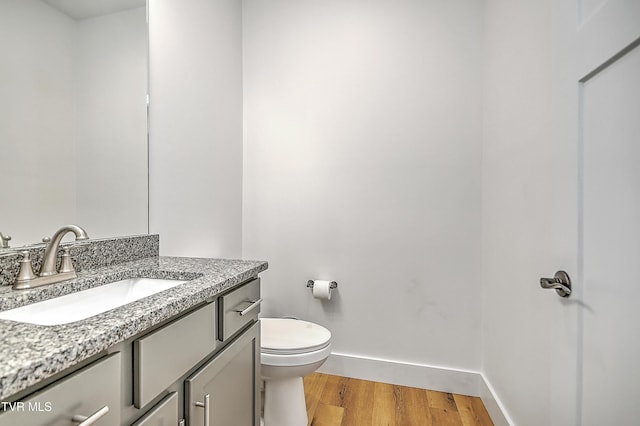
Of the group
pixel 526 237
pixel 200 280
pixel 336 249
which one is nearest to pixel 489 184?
pixel 526 237

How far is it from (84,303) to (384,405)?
61.8 inches

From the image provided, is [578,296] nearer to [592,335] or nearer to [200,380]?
[592,335]

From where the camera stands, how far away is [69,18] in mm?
1082

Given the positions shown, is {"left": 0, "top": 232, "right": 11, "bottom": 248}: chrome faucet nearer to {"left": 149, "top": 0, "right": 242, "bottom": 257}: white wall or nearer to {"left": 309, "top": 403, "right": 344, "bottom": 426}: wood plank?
{"left": 149, "top": 0, "right": 242, "bottom": 257}: white wall

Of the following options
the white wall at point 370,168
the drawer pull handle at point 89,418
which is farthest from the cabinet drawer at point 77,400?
the white wall at point 370,168

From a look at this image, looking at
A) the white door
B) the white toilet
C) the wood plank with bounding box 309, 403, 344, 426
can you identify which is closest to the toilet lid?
the white toilet

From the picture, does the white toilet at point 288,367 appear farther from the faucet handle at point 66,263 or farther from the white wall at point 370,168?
the faucet handle at point 66,263

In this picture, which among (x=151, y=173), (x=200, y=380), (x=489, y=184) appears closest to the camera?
(x=200, y=380)

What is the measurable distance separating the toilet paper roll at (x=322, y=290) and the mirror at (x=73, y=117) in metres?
1.05

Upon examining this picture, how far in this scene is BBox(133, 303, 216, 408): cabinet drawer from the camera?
2.10 feet

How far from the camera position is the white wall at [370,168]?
188 cm

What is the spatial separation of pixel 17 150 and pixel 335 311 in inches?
68.6

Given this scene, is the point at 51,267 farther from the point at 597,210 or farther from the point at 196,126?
the point at 597,210

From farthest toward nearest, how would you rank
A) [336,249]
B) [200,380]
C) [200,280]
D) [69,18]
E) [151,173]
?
[336,249], [151,173], [69,18], [200,280], [200,380]
